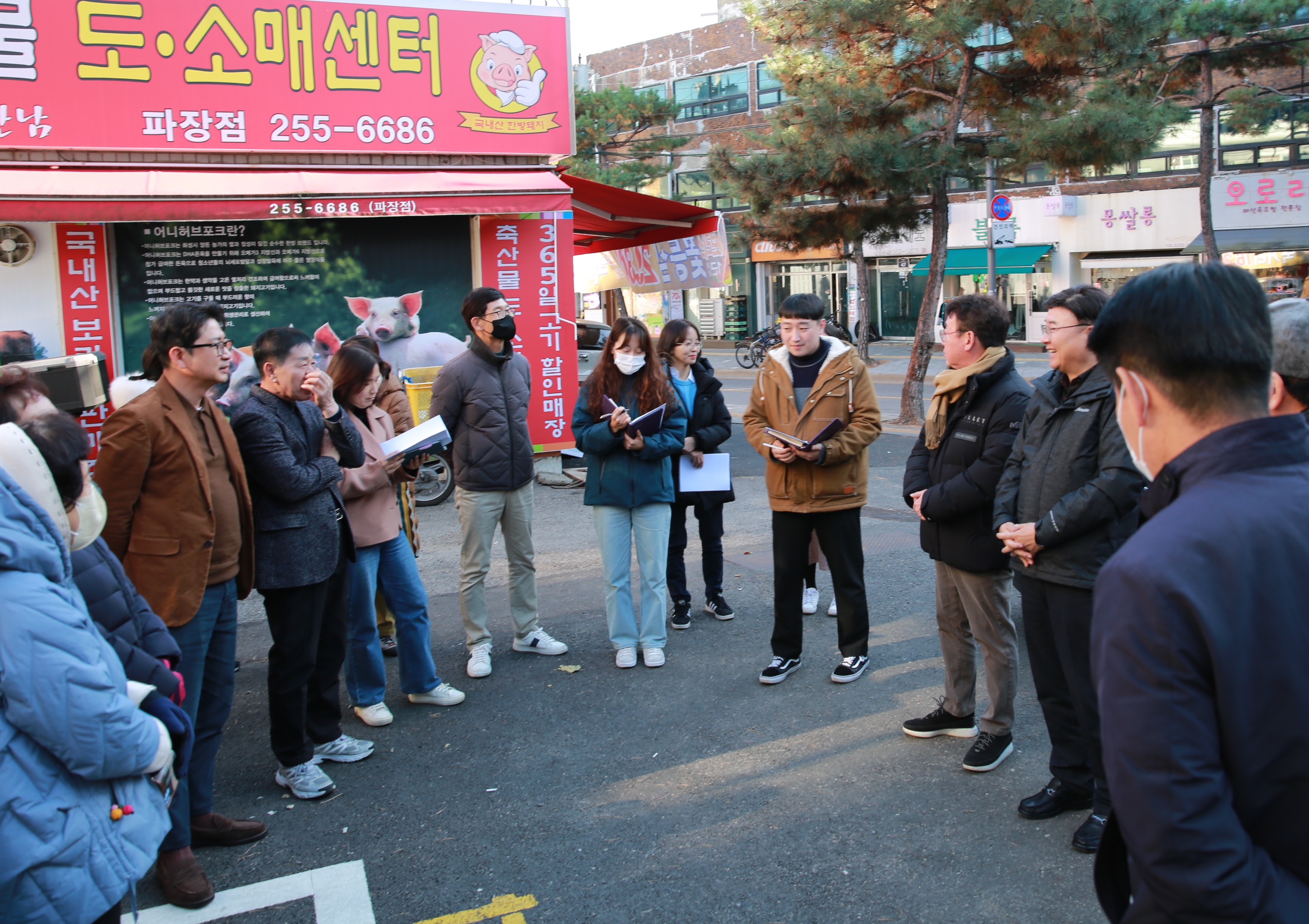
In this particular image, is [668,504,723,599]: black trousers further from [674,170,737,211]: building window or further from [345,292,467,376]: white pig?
[674,170,737,211]: building window

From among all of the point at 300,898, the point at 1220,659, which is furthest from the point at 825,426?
the point at 1220,659

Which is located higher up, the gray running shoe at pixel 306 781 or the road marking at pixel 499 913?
the gray running shoe at pixel 306 781

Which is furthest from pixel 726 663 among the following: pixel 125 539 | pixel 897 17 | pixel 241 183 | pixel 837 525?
pixel 897 17

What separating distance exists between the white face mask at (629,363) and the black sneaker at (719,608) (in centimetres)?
161

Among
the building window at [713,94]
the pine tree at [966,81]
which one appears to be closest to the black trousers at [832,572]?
the pine tree at [966,81]

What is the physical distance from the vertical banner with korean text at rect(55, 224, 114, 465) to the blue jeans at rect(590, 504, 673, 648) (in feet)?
19.0

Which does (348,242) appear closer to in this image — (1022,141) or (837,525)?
(837,525)

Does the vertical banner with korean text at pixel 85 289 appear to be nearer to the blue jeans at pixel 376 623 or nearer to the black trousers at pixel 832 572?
the blue jeans at pixel 376 623

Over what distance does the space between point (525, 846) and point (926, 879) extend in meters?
1.37

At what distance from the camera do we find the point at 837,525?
4.98 meters

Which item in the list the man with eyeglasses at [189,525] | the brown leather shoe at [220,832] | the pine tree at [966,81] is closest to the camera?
the man with eyeglasses at [189,525]

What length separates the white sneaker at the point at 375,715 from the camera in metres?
4.71

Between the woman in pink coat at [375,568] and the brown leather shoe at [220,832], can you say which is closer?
the brown leather shoe at [220,832]

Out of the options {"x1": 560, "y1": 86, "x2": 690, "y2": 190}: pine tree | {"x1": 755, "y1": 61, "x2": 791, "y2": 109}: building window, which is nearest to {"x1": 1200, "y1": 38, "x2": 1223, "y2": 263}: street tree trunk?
{"x1": 560, "y1": 86, "x2": 690, "y2": 190}: pine tree
